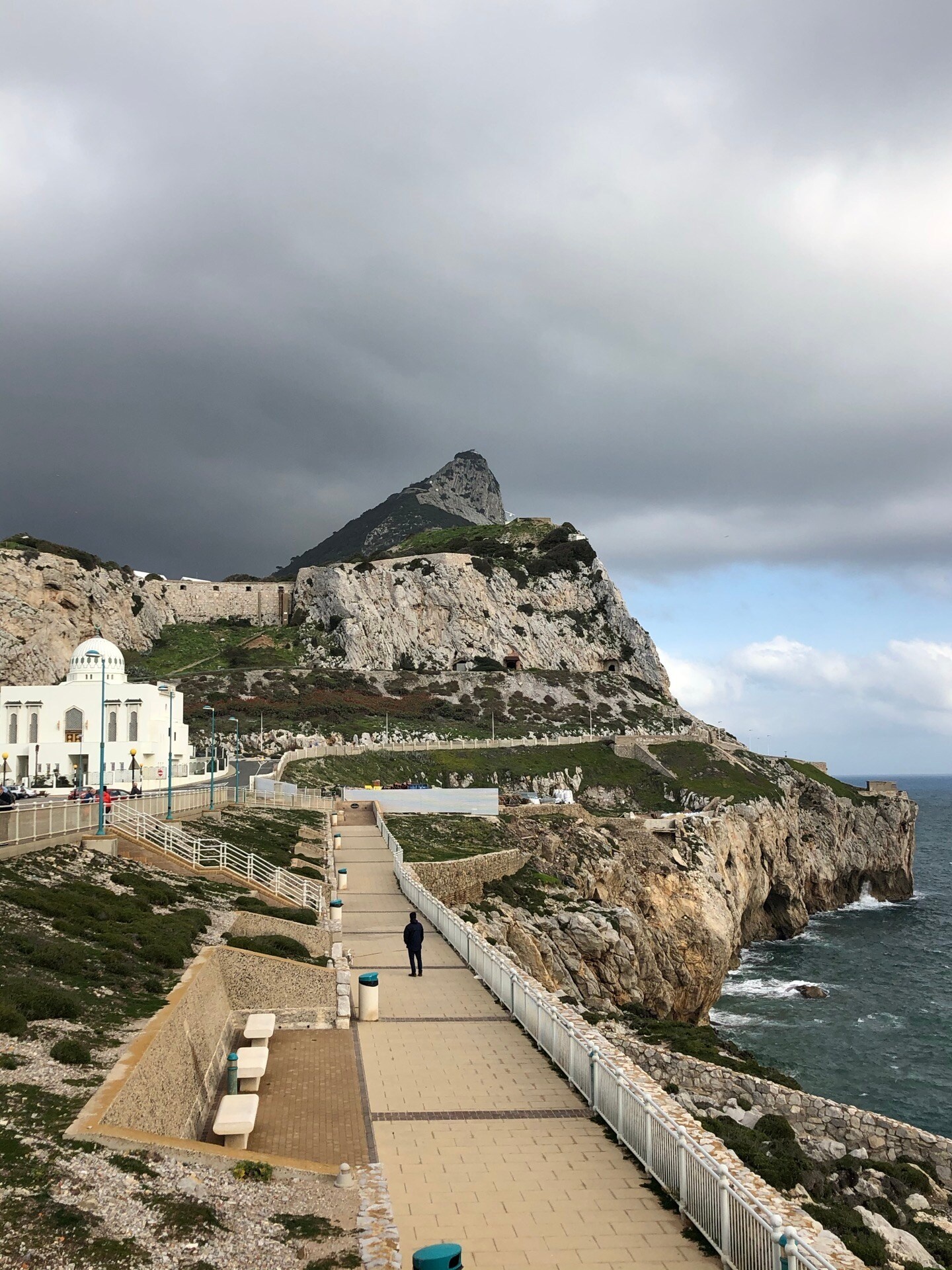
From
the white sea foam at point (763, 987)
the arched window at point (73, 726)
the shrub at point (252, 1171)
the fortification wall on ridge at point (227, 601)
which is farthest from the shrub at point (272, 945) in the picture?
the fortification wall on ridge at point (227, 601)

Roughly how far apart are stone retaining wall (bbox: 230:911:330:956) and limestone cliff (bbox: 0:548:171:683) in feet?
250

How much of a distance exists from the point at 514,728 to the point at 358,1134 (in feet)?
250

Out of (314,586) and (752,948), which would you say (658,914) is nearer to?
(752,948)

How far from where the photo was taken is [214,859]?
26.0 meters

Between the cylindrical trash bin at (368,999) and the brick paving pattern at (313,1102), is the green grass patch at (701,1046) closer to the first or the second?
the cylindrical trash bin at (368,999)

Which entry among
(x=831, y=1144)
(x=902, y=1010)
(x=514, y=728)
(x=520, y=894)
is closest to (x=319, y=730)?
(x=514, y=728)

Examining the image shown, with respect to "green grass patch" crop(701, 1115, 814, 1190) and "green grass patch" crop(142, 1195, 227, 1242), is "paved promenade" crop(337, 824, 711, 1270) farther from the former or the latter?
"green grass patch" crop(701, 1115, 814, 1190)

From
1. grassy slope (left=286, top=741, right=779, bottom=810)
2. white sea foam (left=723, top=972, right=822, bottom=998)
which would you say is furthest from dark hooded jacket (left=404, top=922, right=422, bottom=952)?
grassy slope (left=286, top=741, right=779, bottom=810)

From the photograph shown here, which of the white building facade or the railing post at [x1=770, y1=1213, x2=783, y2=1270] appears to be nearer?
the railing post at [x1=770, y1=1213, x2=783, y2=1270]

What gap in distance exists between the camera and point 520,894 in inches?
1464

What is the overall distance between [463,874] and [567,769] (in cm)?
3732

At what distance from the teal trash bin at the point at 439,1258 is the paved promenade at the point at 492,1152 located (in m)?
1.09

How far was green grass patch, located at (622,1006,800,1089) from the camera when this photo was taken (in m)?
19.2

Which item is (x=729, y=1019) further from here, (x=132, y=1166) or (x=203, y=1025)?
(x=132, y=1166)
